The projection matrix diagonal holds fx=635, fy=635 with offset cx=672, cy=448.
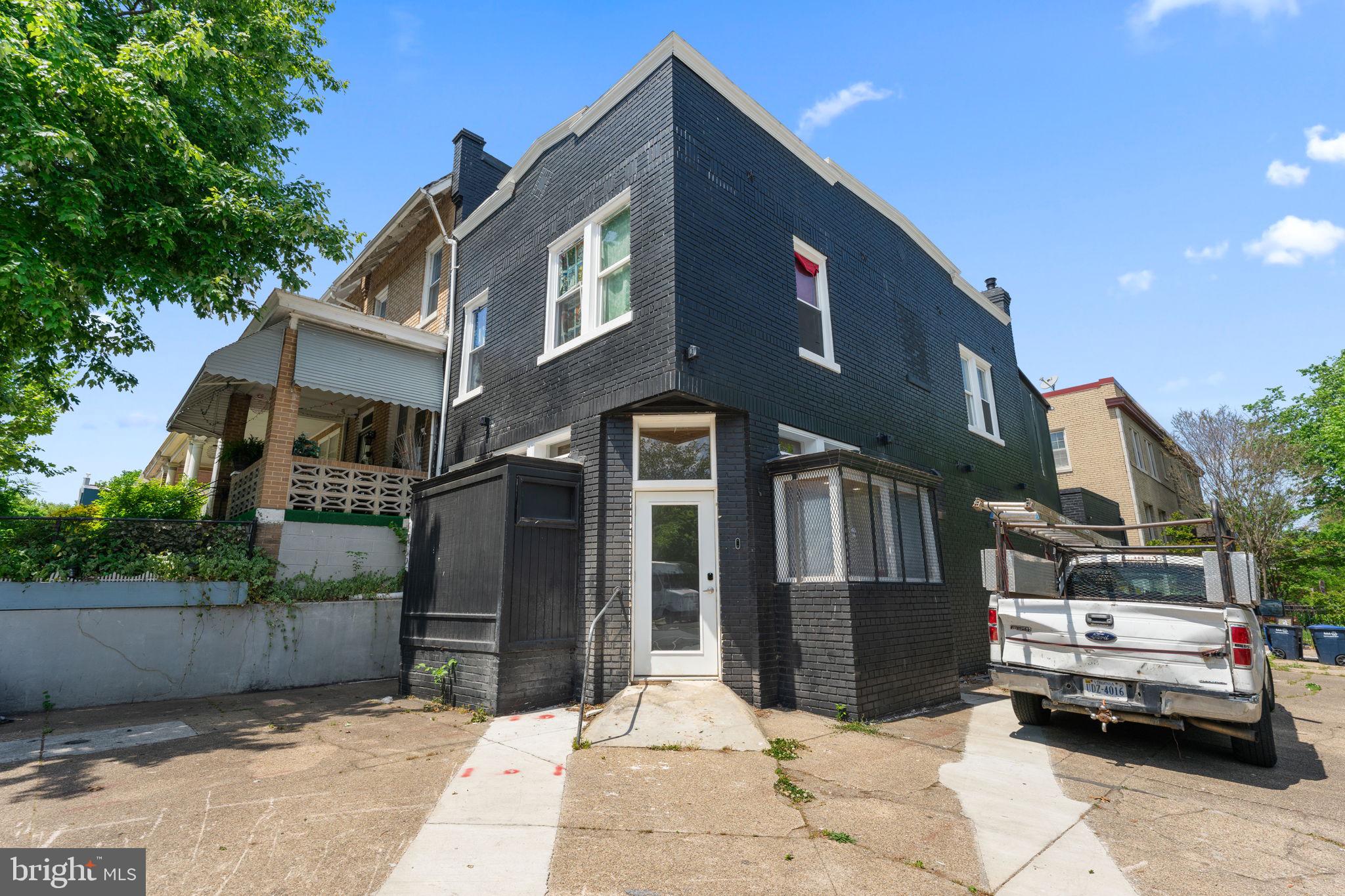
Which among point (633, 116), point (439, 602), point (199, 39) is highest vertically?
point (199, 39)

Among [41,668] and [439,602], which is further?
[439,602]

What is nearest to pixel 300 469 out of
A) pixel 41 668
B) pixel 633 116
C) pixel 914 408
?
pixel 41 668

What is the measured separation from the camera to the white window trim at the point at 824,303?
985 cm

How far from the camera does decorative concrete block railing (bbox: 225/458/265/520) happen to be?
1111cm

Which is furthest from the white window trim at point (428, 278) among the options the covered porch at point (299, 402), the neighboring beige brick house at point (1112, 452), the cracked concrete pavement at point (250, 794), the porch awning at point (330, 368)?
the neighboring beige brick house at point (1112, 452)

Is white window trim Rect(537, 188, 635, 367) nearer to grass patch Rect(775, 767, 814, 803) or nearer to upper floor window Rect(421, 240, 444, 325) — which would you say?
upper floor window Rect(421, 240, 444, 325)

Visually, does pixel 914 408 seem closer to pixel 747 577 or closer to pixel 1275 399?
pixel 747 577

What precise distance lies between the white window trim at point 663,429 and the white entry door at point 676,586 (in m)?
0.08

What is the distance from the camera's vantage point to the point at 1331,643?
45.7 ft

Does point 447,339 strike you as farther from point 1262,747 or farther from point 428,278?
point 1262,747

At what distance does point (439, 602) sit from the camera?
27.7ft

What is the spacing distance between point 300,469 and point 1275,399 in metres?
36.6

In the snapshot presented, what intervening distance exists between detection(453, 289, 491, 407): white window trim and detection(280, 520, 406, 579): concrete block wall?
2734 mm

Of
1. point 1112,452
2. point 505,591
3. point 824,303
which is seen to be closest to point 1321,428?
point 1112,452
